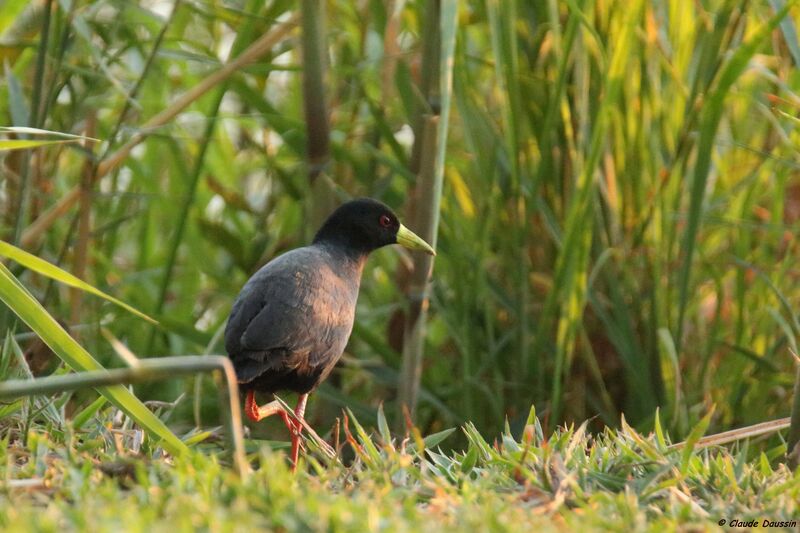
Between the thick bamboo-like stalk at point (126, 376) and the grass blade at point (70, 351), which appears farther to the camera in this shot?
the grass blade at point (70, 351)

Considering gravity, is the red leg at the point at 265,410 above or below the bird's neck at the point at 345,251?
below

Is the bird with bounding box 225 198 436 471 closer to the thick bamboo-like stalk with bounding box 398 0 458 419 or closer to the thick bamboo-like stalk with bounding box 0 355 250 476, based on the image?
the thick bamboo-like stalk with bounding box 398 0 458 419

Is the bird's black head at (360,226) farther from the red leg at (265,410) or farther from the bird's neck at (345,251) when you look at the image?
the red leg at (265,410)

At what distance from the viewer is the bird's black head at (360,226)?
327cm

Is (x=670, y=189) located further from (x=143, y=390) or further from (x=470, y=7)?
(x=143, y=390)

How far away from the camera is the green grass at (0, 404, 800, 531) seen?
62.8 inches

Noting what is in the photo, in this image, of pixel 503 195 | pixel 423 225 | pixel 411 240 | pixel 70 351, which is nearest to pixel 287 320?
pixel 423 225

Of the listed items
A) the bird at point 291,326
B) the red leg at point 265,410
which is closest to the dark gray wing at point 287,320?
the bird at point 291,326

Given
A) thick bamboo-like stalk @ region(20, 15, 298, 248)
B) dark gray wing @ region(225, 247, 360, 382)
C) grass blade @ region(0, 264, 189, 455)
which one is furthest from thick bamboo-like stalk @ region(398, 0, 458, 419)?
grass blade @ region(0, 264, 189, 455)

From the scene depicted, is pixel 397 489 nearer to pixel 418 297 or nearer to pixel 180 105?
pixel 418 297

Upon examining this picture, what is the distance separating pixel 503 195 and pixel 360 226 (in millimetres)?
492

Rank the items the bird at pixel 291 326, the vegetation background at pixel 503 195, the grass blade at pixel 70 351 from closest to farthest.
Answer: the grass blade at pixel 70 351, the bird at pixel 291 326, the vegetation background at pixel 503 195

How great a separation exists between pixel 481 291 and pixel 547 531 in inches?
72.1

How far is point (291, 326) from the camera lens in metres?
2.80
